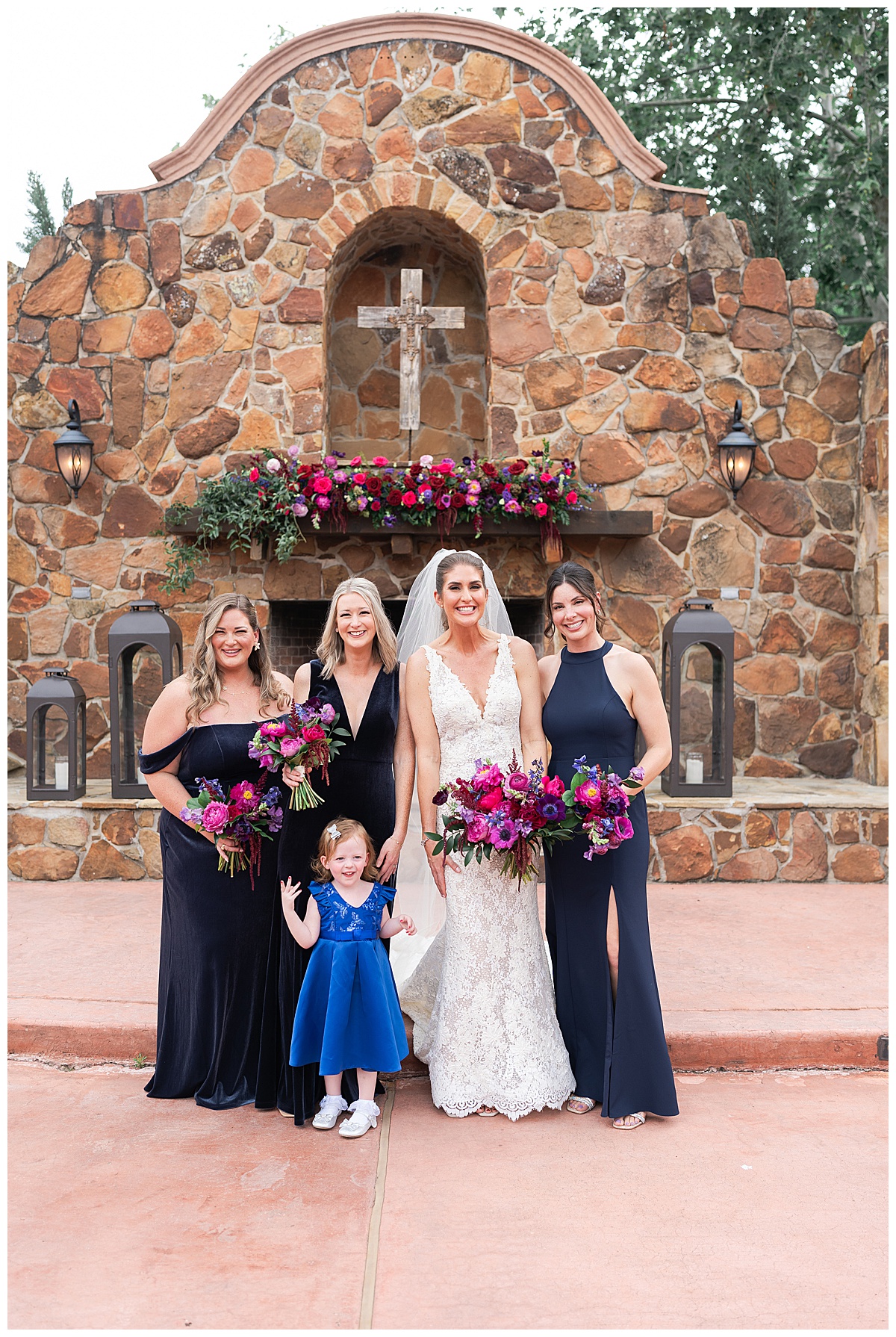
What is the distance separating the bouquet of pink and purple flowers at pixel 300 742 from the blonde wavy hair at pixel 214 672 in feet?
0.68

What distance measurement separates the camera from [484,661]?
11.3 feet

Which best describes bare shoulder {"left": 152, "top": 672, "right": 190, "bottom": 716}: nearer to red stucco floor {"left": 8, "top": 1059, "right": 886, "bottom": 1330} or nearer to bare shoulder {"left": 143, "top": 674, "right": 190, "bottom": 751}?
bare shoulder {"left": 143, "top": 674, "right": 190, "bottom": 751}

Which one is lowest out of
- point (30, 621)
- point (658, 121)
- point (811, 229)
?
point (30, 621)

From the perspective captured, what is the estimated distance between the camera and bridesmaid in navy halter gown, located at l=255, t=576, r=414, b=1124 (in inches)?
131

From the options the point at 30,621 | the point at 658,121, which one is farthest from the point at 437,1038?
the point at 658,121

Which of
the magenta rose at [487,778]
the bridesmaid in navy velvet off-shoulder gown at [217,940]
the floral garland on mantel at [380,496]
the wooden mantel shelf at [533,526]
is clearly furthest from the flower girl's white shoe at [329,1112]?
the wooden mantel shelf at [533,526]

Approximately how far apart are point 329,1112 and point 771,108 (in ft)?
35.7

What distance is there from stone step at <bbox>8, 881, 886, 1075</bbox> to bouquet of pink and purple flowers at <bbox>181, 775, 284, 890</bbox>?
108cm

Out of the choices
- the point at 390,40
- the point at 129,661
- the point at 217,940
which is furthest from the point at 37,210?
the point at 217,940

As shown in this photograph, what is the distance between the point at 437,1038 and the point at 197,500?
4.73m

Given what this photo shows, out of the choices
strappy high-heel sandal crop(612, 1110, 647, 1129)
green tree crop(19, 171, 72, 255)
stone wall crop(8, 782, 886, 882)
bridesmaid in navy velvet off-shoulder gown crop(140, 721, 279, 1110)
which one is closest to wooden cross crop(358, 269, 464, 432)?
stone wall crop(8, 782, 886, 882)

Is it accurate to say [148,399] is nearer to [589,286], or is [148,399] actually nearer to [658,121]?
[589,286]

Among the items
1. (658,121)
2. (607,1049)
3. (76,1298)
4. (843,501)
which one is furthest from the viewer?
(658,121)

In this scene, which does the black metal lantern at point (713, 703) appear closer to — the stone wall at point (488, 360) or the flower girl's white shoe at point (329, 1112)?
the stone wall at point (488, 360)
